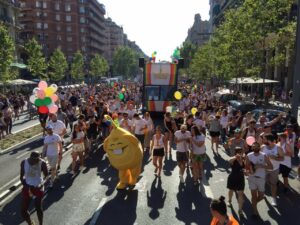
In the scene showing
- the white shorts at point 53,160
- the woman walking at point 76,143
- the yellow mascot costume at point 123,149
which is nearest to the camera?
the yellow mascot costume at point 123,149

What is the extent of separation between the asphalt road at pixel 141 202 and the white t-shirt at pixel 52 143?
3.49 feet

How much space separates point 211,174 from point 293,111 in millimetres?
6824

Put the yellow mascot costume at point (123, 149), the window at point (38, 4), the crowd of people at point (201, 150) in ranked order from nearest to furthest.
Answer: the crowd of people at point (201, 150), the yellow mascot costume at point (123, 149), the window at point (38, 4)

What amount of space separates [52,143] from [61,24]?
287 ft

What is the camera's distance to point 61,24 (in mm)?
91438

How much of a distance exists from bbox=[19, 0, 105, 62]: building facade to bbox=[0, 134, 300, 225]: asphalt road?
71.0 meters

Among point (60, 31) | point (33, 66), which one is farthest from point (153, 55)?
point (60, 31)

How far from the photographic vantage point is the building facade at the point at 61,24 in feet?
284

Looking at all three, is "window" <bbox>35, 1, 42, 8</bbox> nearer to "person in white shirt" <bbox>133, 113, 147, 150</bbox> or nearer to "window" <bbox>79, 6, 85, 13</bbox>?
"window" <bbox>79, 6, 85, 13</bbox>

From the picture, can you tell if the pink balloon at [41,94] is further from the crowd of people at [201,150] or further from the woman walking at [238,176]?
the woman walking at [238,176]

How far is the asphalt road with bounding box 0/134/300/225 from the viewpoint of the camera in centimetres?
796

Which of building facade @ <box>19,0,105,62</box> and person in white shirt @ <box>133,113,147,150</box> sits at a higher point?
building facade @ <box>19,0,105,62</box>

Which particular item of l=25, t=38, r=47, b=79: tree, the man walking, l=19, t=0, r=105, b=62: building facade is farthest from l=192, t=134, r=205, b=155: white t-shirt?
l=19, t=0, r=105, b=62: building facade

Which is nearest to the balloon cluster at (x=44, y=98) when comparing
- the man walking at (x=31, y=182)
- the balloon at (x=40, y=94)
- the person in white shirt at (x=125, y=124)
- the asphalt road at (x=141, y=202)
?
the balloon at (x=40, y=94)
